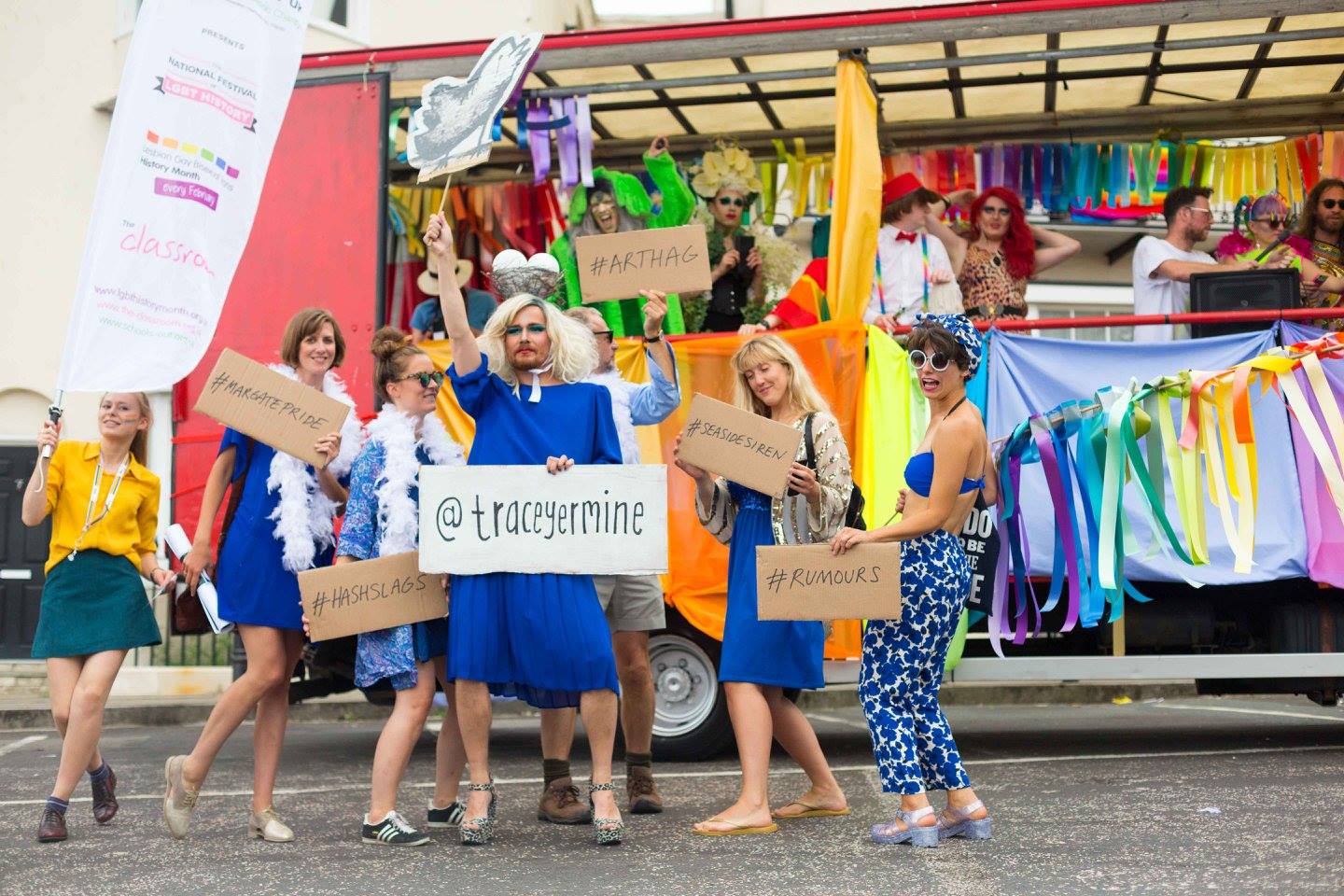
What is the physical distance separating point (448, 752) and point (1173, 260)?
191 inches

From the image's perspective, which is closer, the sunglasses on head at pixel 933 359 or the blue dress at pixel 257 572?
the sunglasses on head at pixel 933 359

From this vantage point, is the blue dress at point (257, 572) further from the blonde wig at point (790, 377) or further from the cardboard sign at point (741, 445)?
the blonde wig at point (790, 377)

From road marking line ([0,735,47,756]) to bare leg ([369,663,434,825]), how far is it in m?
5.11

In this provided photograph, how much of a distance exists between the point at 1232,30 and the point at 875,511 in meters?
3.37

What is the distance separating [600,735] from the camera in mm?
5402

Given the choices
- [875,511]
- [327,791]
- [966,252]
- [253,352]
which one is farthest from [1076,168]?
[327,791]

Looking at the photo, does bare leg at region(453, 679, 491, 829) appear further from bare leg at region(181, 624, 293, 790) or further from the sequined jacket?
the sequined jacket

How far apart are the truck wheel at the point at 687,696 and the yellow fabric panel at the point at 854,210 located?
67.8 inches

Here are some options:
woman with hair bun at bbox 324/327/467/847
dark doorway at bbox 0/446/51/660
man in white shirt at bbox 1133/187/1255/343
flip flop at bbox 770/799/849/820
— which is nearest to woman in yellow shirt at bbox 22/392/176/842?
woman with hair bun at bbox 324/327/467/847

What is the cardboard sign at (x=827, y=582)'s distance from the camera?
17.0 feet

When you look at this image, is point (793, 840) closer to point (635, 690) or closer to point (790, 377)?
point (635, 690)

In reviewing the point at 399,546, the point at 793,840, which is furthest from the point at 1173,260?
the point at 399,546

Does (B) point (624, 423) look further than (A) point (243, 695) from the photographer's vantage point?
Yes

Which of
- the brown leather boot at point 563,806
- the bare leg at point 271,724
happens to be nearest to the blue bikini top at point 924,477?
the brown leather boot at point 563,806
